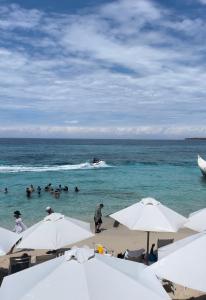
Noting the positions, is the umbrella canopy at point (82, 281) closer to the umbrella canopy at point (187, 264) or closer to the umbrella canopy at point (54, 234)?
the umbrella canopy at point (187, 264)

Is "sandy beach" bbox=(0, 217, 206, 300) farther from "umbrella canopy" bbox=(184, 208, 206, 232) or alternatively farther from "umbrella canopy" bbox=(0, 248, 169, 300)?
"umbrella canopy" bbox=(0, 248, 169, 300)

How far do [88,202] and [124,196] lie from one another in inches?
157

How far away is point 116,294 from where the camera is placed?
5.22 metres

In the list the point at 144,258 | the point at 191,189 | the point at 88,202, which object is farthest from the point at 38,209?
A: the point at 191,189

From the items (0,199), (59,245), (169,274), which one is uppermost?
(169,274)

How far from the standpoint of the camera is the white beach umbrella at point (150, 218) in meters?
10.9

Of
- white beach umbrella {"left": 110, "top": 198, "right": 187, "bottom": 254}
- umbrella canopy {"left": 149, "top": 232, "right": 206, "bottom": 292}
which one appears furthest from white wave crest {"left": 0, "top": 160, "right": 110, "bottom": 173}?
umbrella canopy {"left": 149, "top": 232, "right": 206, "bottom": 292}

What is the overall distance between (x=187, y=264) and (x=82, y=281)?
2.17 metres

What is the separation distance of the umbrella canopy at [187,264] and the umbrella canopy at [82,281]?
0.50 metres

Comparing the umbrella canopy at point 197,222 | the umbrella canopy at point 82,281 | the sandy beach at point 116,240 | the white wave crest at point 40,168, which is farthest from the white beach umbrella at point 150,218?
the white wave crest at point 40,168

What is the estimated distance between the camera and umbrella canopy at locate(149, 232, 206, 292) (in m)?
6.14

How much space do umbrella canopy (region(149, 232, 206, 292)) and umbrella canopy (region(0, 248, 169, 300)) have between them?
0.50 metres

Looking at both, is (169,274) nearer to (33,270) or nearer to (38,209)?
(33,270)

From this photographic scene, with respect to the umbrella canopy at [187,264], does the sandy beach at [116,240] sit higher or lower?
lower
